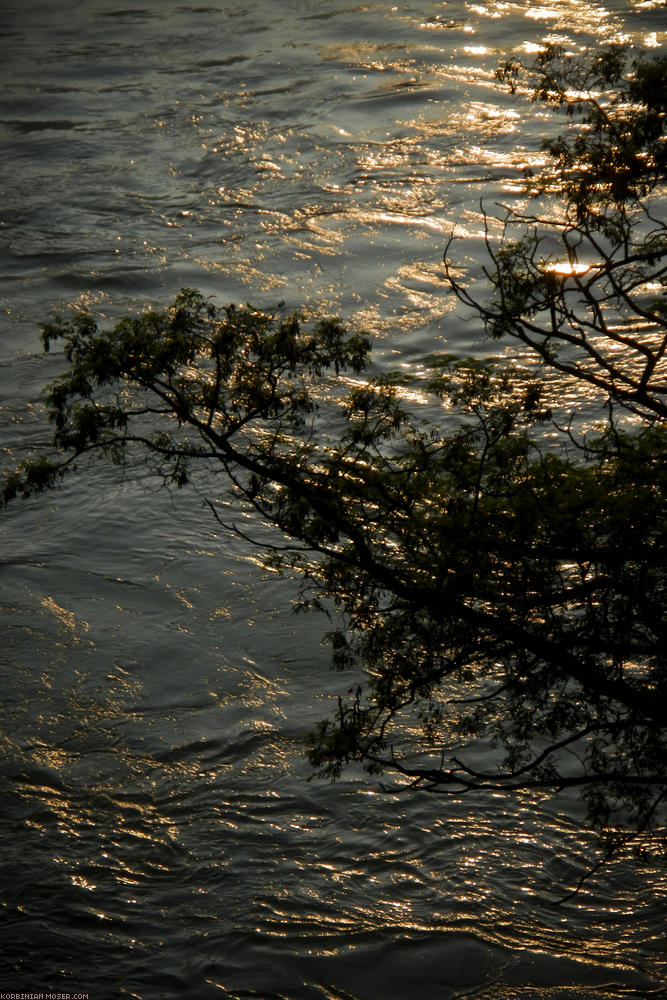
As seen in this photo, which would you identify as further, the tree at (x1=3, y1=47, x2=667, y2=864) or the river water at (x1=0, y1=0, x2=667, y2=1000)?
the river water at (x1=0, y1=0, x2=667, y2=1000)

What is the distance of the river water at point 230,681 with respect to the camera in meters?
9.88

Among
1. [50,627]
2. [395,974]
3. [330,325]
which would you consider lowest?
[395,974]

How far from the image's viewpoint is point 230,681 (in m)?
13.5

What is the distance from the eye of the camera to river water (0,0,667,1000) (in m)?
9.88

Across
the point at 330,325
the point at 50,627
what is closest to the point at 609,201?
the point at 330,325

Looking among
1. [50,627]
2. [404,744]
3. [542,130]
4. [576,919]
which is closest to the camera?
[576,919]

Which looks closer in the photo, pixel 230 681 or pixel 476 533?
pixel 476 533

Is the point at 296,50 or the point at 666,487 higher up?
the point at 296,50

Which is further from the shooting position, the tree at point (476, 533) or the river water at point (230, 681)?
the river water at point (230, 681)

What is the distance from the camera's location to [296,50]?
111 feet

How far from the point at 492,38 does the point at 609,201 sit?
86.5 feet

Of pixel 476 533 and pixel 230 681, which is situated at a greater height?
pixel 476 533

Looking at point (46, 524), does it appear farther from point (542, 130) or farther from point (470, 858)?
point (542, 130)

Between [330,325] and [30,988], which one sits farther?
[30,988]
